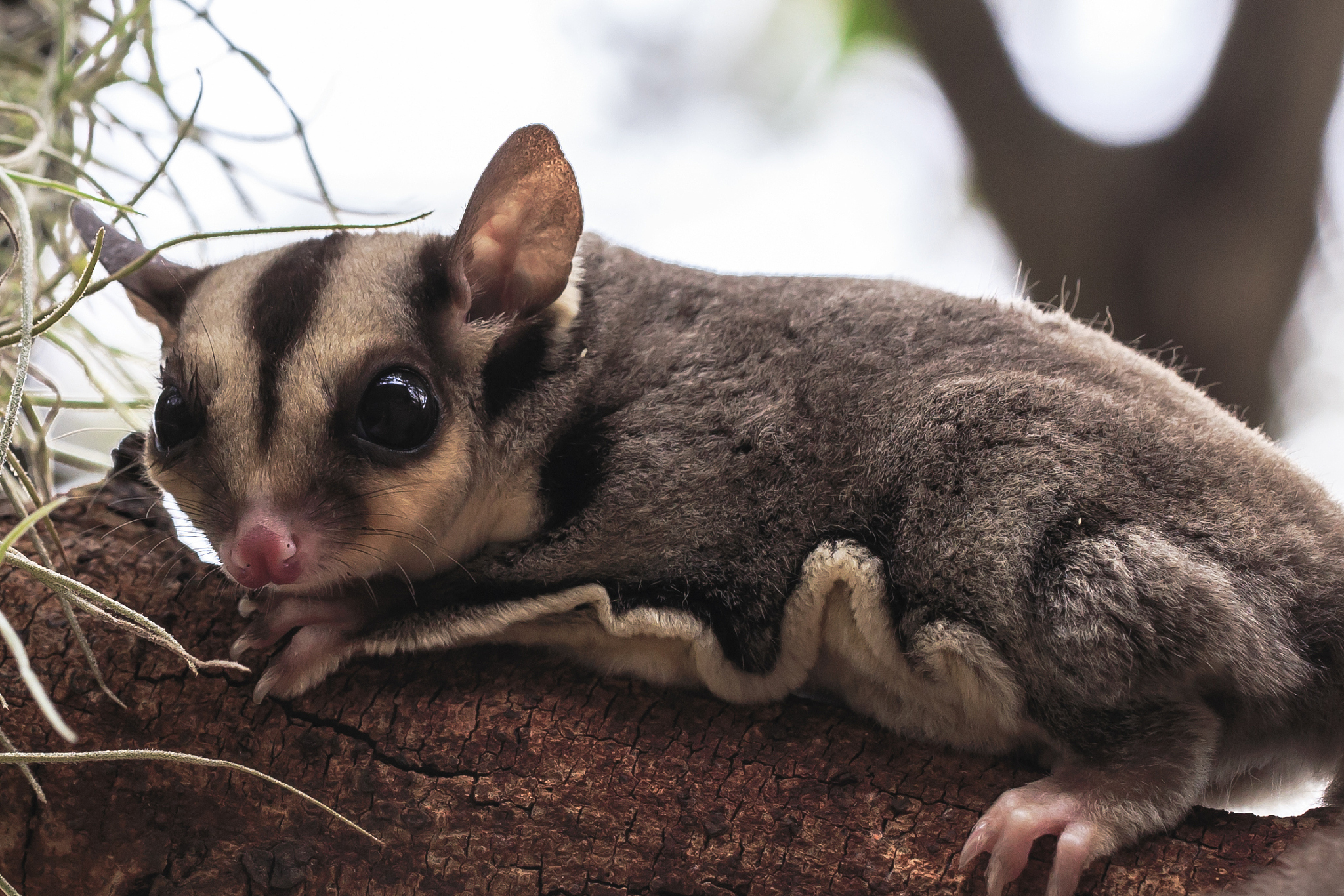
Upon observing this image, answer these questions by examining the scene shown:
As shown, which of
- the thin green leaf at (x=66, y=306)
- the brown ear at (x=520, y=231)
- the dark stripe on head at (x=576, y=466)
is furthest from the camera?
the dark stripe on head at (x=576, y=466)

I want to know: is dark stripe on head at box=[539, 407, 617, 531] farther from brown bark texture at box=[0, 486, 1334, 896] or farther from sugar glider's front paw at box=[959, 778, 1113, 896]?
sugar glider's front paw at box=[959, 778, 1113, 896]

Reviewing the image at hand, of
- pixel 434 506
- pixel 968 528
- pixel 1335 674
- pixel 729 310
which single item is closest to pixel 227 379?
pixel 434 506

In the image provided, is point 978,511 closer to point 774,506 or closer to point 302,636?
point 774,506

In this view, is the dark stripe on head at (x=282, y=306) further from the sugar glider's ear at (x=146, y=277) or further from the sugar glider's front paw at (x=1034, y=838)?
the sugar glider's front paw at (x=1034, y=838)

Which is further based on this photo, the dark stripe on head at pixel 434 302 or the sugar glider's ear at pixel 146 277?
the sugar glider's ear at pixel 146 277

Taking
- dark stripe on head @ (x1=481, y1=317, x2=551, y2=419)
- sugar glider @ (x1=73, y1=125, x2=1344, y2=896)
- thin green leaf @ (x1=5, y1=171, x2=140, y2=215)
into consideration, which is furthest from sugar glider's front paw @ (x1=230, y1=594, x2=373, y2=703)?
thin green leaf @ (x1=5, y1=171, x2=140, y2=215)

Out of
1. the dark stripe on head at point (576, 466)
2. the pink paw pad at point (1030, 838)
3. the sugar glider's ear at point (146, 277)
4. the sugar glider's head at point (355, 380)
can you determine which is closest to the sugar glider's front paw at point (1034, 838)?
the pink paw pad at point (1030, 838)
